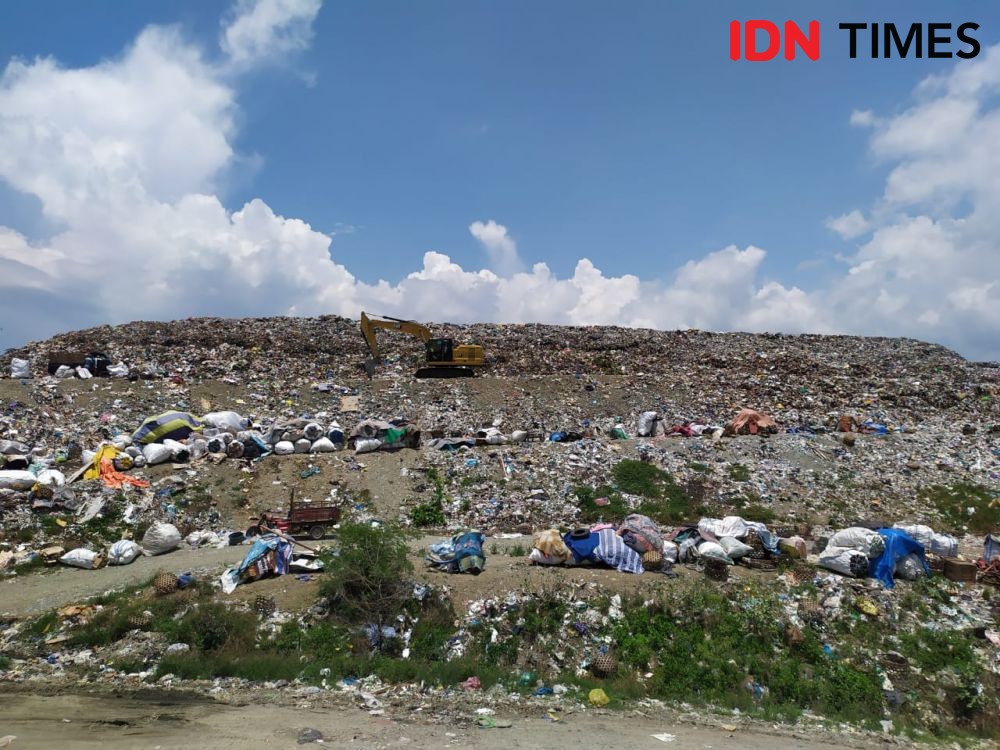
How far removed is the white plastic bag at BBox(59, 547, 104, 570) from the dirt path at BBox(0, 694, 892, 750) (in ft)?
12.4

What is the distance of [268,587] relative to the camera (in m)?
7.73

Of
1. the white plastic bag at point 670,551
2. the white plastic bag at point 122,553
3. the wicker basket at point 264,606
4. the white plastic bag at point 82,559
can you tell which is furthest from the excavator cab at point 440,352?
the wicker basket at point 264,606

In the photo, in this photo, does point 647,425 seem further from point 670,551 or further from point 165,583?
point 165,583

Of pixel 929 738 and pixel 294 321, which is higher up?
pixel 294 321

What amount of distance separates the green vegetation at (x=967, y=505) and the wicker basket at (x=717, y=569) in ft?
22.2

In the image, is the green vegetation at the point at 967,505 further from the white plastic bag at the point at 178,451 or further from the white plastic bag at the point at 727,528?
the white plastic bag at the point at 178,451

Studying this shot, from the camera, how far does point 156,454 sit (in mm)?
12117

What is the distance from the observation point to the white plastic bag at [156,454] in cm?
1210

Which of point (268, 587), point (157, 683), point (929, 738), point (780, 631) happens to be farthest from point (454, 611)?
point (929, 738)

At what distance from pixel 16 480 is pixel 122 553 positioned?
3.24 meters

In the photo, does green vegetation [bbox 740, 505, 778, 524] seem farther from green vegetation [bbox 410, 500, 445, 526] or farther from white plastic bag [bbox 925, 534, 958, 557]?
green vegetation [bbox 410, 500, 445, 526]

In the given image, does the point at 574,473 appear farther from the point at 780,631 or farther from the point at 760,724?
the point at 760,724

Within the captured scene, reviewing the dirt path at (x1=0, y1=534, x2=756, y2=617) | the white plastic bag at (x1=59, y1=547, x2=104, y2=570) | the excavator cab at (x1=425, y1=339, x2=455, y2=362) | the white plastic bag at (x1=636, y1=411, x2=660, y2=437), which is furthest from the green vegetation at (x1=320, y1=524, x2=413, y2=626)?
the excavator cab at (x1=425, y1=339, x2=455, y2=362)

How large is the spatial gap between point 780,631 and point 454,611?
388 cm
